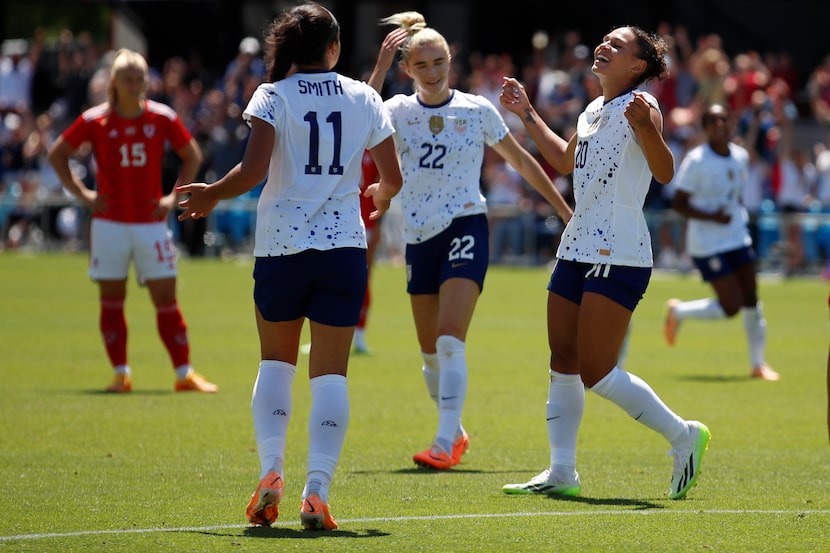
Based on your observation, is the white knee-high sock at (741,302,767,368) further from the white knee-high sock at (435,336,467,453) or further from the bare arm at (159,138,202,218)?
the white knee-high sock at (435,336,467,453)

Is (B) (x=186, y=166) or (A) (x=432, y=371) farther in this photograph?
(B) (x=186, y=166)

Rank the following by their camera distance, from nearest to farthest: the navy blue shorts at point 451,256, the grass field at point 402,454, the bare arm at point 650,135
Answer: the grass field at point 402,454, the bare arm at point 650,135, the navy blue shorts at point 451,256

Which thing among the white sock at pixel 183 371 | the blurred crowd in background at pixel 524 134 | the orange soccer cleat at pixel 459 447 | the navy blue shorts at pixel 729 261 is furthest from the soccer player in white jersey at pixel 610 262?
the blurred crowd in background at pixel 524 134

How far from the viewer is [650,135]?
6.62 metres

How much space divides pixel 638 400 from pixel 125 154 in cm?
579

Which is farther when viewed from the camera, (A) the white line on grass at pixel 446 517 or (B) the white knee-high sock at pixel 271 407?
(B) the white knee-high sock at pixel 271 407

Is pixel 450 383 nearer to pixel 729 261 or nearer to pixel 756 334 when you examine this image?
pixel 756 334

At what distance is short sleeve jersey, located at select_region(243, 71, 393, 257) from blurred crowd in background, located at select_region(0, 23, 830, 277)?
16.8 meters

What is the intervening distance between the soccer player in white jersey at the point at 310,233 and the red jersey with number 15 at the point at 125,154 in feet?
17.2

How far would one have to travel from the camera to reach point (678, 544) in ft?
19.1

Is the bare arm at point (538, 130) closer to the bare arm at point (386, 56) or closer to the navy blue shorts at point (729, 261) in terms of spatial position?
the bare arm at point (386, 56)

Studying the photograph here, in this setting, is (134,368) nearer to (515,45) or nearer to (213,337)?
(213,337)

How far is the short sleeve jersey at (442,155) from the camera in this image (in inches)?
334

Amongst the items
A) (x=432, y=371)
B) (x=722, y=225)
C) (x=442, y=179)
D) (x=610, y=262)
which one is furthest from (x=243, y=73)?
(x=610, y=262)
